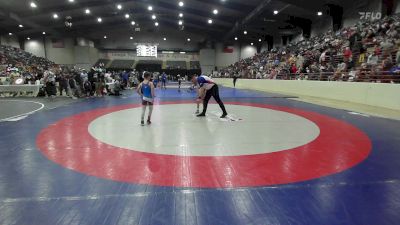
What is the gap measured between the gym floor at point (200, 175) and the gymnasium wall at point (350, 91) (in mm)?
4434

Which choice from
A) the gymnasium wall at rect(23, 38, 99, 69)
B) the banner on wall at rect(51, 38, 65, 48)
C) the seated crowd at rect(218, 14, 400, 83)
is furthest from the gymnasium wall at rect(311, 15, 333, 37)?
the banner on wall at rect(51, 38, 65, 48)

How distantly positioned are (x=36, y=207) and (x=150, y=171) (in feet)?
4.75

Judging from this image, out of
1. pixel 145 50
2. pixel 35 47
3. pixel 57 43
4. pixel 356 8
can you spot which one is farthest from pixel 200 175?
pixel 35 47

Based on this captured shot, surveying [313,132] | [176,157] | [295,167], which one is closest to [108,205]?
[176,157]

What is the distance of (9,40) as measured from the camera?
140ft

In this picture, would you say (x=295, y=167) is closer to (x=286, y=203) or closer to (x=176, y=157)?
(x=286, y=203)

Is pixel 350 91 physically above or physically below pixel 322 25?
below

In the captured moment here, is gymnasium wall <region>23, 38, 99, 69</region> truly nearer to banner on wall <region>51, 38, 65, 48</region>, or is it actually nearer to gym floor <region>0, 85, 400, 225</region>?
banner on wall <region>51, 38, 65, 48</region>

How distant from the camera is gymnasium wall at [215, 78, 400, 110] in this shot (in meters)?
10.7

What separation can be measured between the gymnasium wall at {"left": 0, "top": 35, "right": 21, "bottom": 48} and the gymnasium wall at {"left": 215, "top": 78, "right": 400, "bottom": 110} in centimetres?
4059

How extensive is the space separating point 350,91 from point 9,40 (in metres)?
47.5

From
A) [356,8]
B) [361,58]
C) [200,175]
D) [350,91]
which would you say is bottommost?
[200,175]

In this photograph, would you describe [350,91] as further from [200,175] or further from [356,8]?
[356,8]

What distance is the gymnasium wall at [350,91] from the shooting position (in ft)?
35.0
